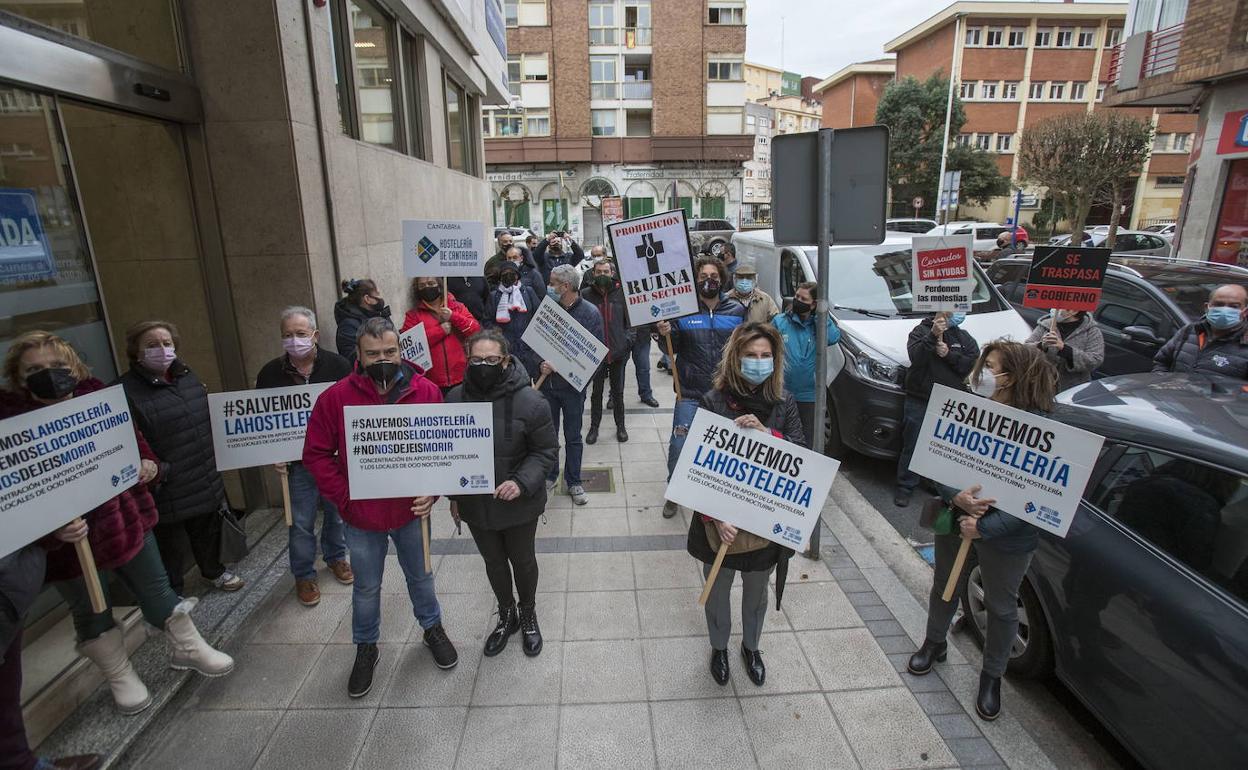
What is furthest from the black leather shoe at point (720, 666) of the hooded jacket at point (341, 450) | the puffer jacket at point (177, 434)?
the puffer jacket at point (177, 434)

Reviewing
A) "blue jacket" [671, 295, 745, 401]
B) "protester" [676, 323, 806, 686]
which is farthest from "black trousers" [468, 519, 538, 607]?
"blue jacket" [671, 295, 745, 401]

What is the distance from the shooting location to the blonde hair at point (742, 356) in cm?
331

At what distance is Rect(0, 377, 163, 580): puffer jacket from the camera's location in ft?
9.26

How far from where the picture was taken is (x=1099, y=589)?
2934mm

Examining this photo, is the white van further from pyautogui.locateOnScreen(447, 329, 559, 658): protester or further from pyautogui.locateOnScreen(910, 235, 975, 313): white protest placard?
pyautogui.locateOnScreen(447, 329, 559, 658): protester

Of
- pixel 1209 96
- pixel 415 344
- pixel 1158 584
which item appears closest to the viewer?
pixel 1158 584

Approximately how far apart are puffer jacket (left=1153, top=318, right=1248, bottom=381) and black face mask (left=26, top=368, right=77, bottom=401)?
751 centimetres

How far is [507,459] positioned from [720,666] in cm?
164

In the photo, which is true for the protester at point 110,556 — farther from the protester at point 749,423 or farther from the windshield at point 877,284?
the windshield at point 877,284

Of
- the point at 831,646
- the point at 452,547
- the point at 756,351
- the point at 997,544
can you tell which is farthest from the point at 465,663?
the point at 997,544

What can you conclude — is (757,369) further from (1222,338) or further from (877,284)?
(1222,338)

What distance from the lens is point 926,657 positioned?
362 centimetres

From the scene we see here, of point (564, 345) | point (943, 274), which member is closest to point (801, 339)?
point (943, 274)

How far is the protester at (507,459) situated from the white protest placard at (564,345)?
5.59 feet
